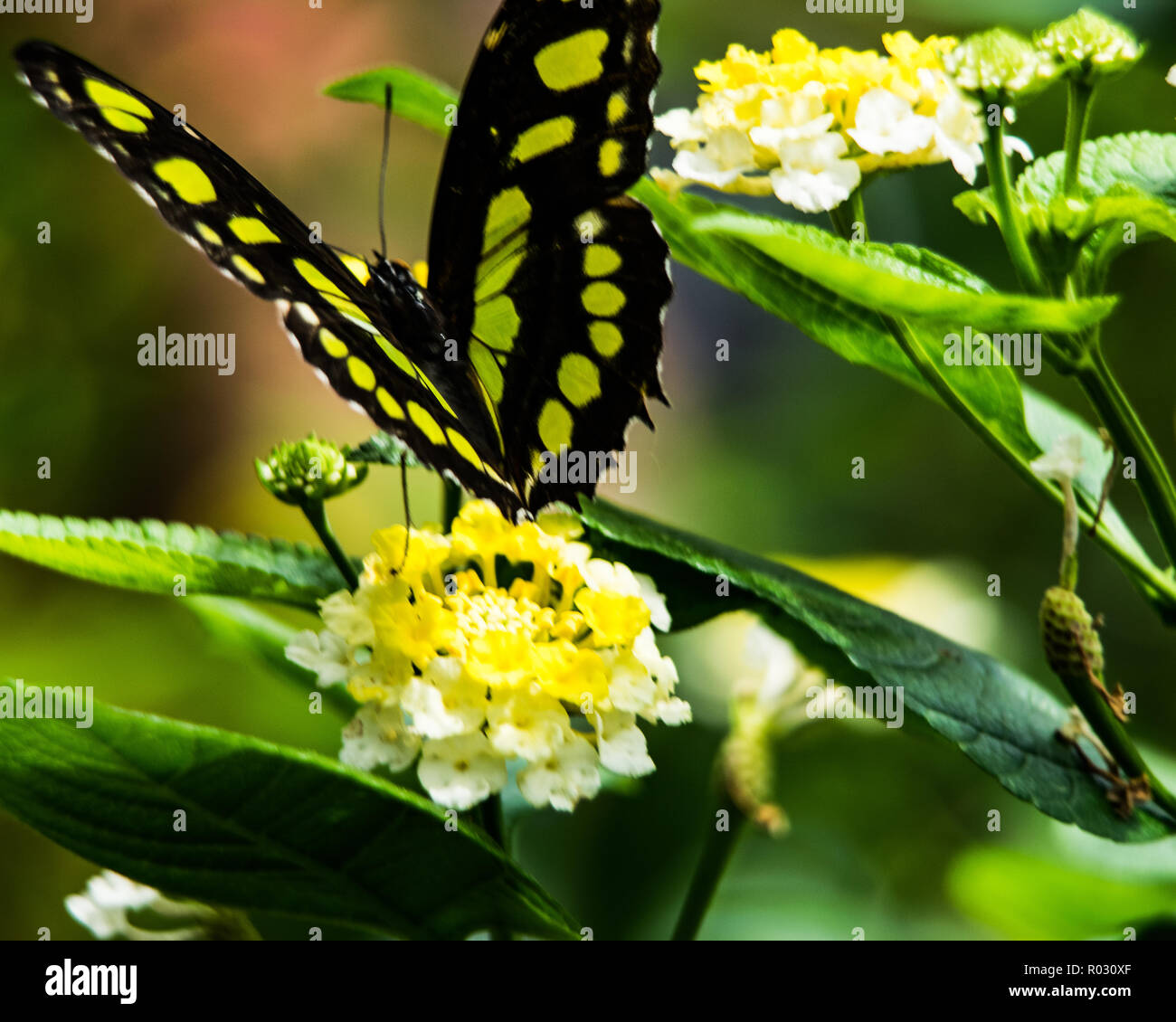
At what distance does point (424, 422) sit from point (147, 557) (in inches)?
11.5

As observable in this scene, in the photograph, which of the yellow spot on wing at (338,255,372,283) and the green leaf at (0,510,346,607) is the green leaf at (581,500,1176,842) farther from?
the yellow spot on wing at (338,255,372,283)

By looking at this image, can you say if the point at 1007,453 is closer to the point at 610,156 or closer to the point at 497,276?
the point at 610,156

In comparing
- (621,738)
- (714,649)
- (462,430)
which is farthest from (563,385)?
(714,649)

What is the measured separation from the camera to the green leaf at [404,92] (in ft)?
2.70

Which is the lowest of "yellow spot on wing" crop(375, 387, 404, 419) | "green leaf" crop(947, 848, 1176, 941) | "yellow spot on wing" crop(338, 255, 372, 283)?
"green leaf" crop(947, 848, 1176, 941)

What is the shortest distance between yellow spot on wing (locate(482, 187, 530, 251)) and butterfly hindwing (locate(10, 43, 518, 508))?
103 mm

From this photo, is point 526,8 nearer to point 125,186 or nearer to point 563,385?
point 563,385

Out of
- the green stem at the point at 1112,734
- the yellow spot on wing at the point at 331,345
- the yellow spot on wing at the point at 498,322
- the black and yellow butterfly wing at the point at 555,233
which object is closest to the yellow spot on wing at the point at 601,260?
the black and yellow butterfly wing at the point at 555,233

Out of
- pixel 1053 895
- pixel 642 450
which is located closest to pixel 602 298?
pixel 1053 895

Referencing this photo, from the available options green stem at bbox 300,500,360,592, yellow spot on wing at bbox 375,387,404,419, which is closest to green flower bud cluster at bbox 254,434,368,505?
green stem at bbox 300,500,360,592

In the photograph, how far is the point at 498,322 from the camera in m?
1.03

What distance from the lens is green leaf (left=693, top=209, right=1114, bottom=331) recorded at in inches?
24.0

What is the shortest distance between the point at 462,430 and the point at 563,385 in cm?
10

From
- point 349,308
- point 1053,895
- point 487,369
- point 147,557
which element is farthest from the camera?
point 1053,895
